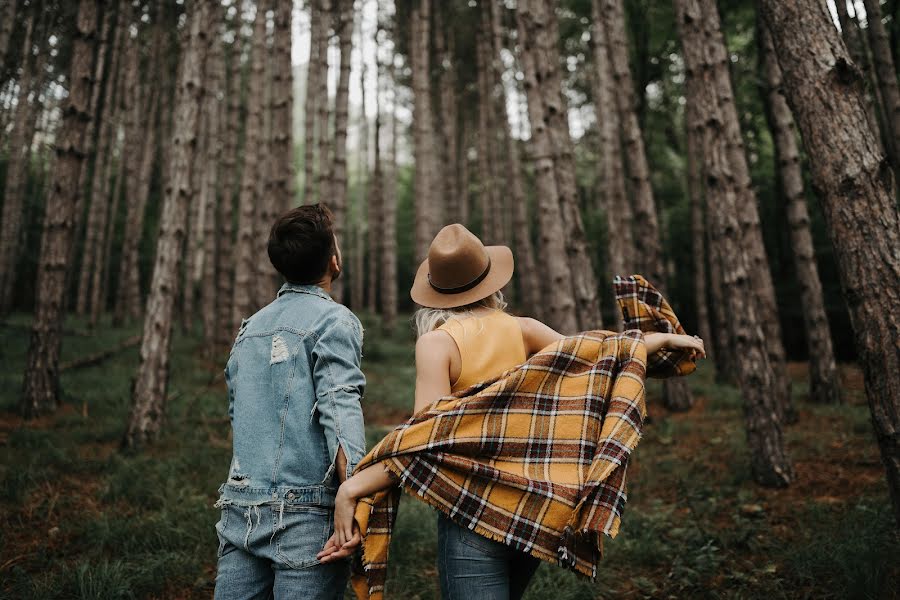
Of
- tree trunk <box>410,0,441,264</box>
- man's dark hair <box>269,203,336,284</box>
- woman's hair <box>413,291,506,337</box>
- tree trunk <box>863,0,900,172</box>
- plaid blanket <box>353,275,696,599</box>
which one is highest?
tree trunk <box>410,0,441,264</box>

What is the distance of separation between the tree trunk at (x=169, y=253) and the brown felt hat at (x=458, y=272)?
486 centimetres

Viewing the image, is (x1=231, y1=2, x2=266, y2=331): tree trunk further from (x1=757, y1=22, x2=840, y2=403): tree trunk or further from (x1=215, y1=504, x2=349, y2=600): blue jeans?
(x1=757, y1=22, x2=840, y2=403): tree trunk

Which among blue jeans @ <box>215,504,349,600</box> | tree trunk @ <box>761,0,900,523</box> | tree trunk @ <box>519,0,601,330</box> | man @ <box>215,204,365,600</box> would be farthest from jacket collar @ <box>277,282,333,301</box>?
tree trunk @ <box>519,0,601,330</box>

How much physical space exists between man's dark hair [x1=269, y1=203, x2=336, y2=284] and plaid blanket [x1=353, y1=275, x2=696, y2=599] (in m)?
0.69

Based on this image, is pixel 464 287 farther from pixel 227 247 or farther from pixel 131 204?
pixel 131 204

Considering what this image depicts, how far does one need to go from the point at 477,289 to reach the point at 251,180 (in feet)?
33.8

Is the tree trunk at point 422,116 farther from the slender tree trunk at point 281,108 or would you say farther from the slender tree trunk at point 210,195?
the slender tree trunk at point 281,108

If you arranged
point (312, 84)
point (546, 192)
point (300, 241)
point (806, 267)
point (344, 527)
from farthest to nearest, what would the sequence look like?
point (312, 84), point (806, 267), point (546, 192), point (300, 241), point (344, 527)

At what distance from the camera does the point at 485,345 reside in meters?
1.97

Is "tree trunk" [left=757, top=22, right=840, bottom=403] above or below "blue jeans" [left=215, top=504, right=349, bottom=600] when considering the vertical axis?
above

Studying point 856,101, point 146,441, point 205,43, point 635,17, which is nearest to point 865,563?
point 856,101

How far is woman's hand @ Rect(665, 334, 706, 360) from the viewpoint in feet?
6.42

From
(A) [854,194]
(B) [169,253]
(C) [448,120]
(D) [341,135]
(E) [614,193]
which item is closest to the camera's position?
(A) [854,194]

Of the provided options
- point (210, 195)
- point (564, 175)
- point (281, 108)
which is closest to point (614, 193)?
point (564, 175)
